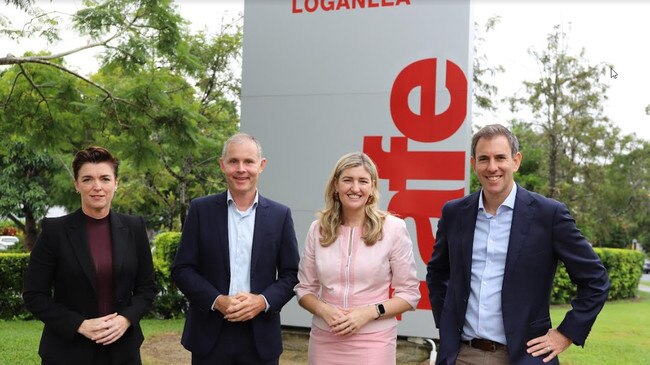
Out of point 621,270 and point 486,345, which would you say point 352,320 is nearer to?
point 486,345

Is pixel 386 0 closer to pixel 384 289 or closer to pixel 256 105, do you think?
pixel 256 105

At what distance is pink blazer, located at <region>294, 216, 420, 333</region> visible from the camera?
3.37 metres

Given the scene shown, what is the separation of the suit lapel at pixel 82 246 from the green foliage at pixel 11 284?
296 inches

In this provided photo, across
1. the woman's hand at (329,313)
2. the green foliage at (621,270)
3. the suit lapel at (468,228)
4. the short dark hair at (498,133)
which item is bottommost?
the green foliage at (621,270)

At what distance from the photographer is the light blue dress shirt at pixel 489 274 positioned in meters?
2.96

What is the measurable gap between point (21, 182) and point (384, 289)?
81.4 ft

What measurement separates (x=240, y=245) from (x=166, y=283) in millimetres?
7418

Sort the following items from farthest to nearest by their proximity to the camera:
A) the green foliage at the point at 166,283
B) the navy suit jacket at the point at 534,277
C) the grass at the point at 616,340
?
the green foliage at the point at 166,283, the grass at the point at 616,340, the navy suit jacket at the point at 534,277

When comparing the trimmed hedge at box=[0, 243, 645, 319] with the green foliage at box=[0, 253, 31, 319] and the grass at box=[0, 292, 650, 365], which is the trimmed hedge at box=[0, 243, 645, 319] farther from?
the grass at box=[0, 292, 650, 365]

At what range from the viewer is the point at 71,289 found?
3225mm

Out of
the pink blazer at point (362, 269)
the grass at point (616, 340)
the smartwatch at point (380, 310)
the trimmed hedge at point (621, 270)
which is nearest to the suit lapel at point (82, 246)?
the pink blazer at point (362, 269)

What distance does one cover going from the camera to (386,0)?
689 centimetres

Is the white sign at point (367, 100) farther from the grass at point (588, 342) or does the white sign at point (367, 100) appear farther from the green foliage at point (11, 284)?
the green foliage at point (11, 284)

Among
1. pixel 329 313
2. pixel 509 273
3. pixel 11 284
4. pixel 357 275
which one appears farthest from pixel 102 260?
pixel 11 284
